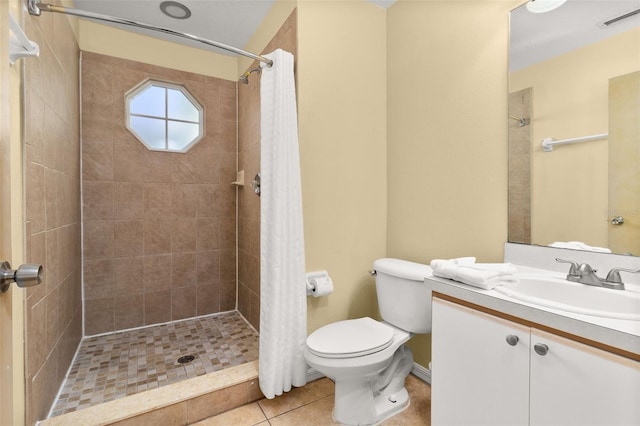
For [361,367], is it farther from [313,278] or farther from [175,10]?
[175,10]

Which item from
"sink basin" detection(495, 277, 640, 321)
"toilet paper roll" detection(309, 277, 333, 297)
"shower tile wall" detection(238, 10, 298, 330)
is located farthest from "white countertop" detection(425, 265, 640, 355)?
"shower tile wall" detection(238, 10, 298, 330)

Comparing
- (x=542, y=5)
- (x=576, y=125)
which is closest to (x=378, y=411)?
(x=576, y=125)

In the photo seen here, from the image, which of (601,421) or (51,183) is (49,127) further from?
(601,421)

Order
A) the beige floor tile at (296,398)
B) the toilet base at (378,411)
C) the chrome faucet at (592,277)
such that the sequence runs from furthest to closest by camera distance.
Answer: the beige floor tile at (296,398), the toilet base at (378,411), the chrome faucet at (592,277)

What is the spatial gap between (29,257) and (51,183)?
52 centimetres

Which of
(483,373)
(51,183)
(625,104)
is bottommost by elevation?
(483,373)

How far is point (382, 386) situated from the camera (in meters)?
1.72

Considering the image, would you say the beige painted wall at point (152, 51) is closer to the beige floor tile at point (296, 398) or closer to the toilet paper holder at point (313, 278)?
the toilet paper holder at point (313, 278)

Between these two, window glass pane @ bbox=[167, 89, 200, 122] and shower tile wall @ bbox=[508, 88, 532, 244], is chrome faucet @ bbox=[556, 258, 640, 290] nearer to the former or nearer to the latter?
shower tile wall @ bbox=[508, 88, 532, 244]

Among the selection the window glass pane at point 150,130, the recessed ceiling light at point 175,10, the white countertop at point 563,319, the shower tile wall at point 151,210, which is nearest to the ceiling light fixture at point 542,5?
the white countertop at point 563,319

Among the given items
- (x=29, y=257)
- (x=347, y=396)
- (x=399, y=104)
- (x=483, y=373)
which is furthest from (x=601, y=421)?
(x=29, y=257)

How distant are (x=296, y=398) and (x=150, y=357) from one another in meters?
1.11

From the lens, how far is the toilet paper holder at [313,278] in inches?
73.7

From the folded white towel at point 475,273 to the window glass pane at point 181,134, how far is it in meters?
2.42
